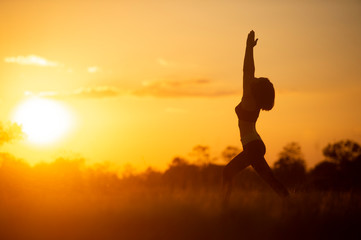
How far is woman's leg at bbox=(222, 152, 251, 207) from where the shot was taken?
8.61m

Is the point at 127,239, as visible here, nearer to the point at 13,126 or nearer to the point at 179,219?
the point at 179,219

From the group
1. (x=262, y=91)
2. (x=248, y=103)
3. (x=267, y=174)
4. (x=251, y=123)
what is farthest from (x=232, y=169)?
(x=262, y=91)

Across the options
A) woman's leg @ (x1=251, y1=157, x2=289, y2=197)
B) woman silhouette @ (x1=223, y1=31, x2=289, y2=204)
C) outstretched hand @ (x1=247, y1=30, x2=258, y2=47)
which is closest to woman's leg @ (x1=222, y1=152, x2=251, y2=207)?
woman silhouette @ (x1=223, y1=31, x2=289, y2=204)

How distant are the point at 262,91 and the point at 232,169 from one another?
1.31m

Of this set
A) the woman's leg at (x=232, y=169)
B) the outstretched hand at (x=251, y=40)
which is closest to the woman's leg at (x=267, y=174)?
the woman's leg at (x=232, y=169)

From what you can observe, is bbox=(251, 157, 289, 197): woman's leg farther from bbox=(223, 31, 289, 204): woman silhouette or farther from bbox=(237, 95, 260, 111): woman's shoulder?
bbox=(237, 95, 260, 111): woman's shoulder

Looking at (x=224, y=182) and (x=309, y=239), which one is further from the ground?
(x=224, y=182)

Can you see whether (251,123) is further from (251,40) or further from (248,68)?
(251,40)

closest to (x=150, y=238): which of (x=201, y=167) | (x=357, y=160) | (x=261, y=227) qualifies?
(x=261, y=227)

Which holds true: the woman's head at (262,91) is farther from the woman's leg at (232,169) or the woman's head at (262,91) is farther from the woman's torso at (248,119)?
the woman's leg at (232,169)

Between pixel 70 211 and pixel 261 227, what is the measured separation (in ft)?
10.5

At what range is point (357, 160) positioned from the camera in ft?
144

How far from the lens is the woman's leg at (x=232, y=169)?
28.2 ft

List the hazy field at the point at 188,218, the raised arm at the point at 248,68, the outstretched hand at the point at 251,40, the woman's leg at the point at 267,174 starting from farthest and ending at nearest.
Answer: the outstretched hand at the point at 251,40 → the raised arm at the point at 248,68 → the woman's leg at the point at 267,174 → the hazy field at the point at 188,218
